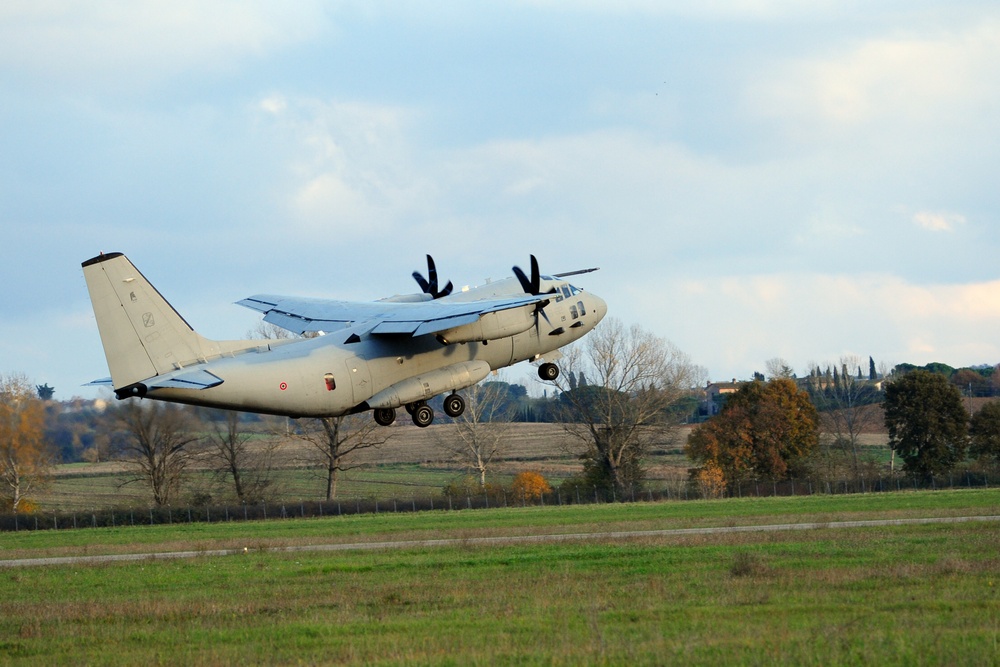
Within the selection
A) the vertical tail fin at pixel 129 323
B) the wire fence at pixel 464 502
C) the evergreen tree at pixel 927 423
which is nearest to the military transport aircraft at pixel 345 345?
the vertical tail fin at pixel 129 323

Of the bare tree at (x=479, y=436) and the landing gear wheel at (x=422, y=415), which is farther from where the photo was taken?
the bare tree at (x=479, y=436)

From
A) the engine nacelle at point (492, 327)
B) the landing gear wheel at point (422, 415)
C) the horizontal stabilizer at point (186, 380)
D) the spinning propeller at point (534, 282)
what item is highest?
the spinning propeller at point (534, 282)

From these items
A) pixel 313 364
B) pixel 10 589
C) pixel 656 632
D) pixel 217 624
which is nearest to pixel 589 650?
pixel 656 632

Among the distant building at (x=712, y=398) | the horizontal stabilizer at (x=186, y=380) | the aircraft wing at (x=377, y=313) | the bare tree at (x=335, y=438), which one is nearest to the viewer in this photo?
the horizontal stabilizer at (x=186, y=380)

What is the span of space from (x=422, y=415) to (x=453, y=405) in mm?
1293

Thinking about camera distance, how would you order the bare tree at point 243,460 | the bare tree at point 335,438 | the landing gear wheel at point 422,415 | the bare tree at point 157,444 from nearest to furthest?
the landing gear wheel at point 422,415, the bare tree at point 157,444, the bare tree at point 243,460, the bare tree at point 335,438

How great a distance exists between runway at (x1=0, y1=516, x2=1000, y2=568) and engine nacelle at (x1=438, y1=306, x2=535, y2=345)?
9.55m

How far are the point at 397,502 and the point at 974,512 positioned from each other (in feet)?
133

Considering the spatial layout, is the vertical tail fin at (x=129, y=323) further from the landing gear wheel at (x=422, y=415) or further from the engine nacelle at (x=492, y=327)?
the engine nacelle at (x=492, y=327)

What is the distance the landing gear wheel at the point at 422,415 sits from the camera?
44.5m

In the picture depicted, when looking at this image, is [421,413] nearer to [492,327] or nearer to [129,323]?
[492,327]

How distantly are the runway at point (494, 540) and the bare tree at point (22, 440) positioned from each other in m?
32.0

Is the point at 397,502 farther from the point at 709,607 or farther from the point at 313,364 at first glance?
the point at 709,607

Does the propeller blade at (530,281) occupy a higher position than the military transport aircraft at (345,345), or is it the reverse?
the propeller blade at (530,281)
